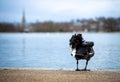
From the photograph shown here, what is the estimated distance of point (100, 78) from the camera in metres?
15.2

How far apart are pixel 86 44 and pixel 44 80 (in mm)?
4003

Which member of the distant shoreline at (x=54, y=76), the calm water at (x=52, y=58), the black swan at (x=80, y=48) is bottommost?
the calm water at (x=52, y=58)

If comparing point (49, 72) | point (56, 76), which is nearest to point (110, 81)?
point (56, 76)

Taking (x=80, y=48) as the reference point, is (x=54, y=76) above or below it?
below

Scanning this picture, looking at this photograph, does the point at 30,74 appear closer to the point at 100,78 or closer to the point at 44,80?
the point at 44,80

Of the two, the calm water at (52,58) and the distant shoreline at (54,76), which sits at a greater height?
the distant shoreline at (54,76)

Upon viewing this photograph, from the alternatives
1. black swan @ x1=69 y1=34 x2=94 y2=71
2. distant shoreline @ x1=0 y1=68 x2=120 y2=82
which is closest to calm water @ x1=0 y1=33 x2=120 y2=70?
black swan @ x1=69 y1=34 x2=94 y2=71

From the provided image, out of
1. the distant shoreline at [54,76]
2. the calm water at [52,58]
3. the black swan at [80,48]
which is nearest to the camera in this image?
the distant shoreline at [54,76]

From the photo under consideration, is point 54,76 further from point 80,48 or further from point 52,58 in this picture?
point 52,58

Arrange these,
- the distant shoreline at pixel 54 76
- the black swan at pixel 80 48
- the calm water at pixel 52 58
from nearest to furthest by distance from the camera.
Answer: the distant shoreline at pixel 54 76 → the black swan at pixel 80 48 → the calm water at pixel 52 58

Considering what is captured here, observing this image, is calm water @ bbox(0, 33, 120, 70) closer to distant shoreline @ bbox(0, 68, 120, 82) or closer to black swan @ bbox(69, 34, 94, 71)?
black swan @ bbox(69, 34, 94, 71)

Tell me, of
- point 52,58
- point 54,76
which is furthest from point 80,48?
point 52,58

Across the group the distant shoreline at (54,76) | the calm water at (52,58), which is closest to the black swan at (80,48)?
the distant shoreline at (54,76)

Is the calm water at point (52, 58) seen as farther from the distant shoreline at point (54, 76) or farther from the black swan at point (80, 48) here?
the distant shoreline at point (54, 76)
